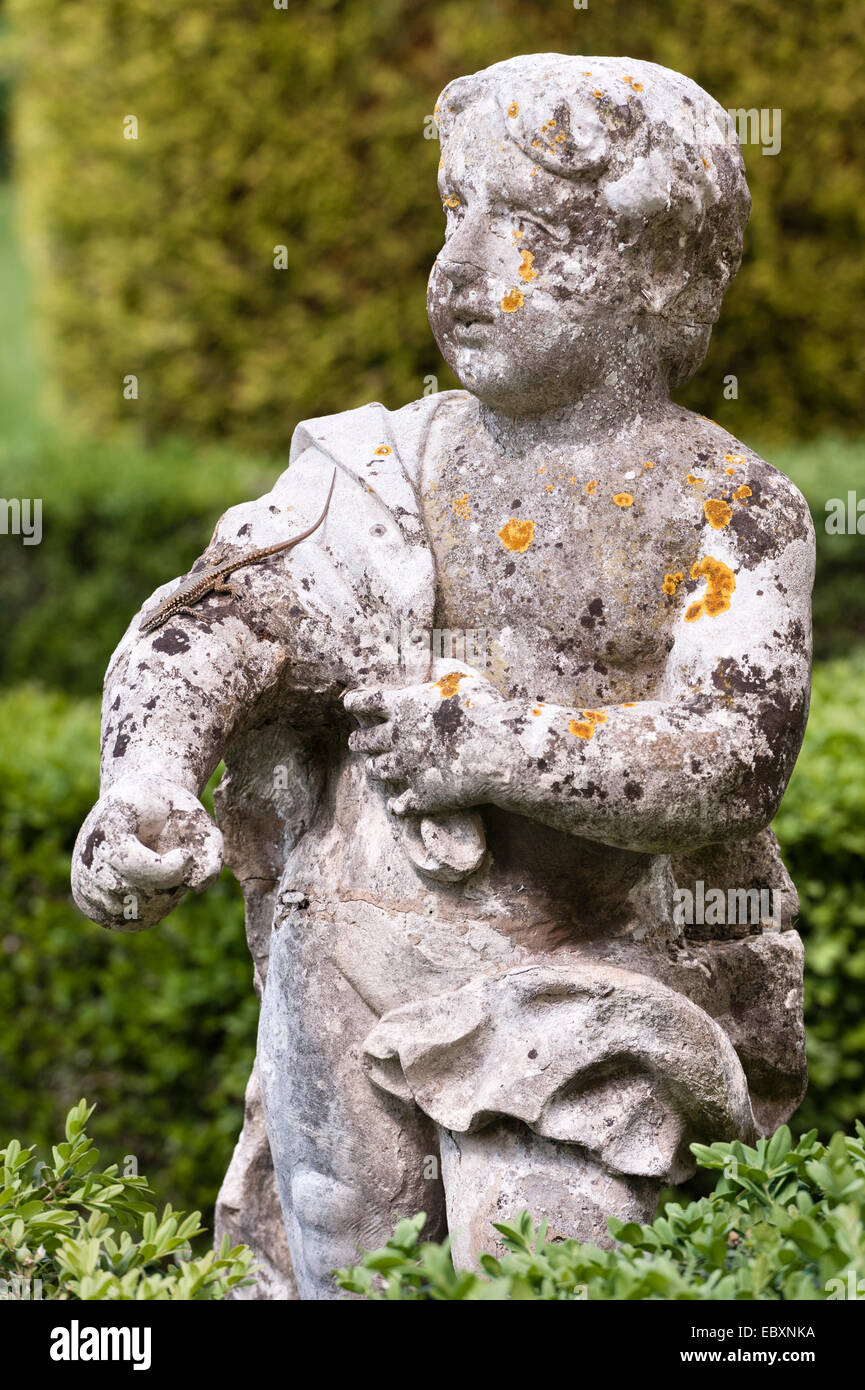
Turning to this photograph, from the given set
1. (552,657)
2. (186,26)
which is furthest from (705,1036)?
(186,26)

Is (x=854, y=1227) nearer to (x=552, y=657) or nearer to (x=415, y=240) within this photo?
(x=552, y=657)

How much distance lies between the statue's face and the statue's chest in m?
0.16

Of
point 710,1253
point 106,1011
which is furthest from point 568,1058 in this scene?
point 106,1011

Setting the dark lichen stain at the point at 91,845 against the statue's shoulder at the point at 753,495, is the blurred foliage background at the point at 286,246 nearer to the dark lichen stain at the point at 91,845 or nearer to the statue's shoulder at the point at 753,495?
the statue's shoulder at the point at 753,495

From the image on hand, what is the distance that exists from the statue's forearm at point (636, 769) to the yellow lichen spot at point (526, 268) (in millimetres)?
624

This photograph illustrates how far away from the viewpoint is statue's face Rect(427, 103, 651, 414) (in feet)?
8.03

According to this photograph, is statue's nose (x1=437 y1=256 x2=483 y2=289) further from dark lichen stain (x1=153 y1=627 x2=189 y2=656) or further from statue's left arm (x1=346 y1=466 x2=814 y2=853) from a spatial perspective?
dark lichen stain (x1=153 y1=627 x2=189 y2=656)

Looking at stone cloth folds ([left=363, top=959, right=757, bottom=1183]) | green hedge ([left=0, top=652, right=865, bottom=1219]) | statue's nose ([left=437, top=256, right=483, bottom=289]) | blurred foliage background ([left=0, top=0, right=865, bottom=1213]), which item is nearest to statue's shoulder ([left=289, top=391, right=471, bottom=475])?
statue's nose ([left=437, top=256, right=483, bottom=289])

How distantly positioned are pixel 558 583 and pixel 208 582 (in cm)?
52

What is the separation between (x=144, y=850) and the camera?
225 centimetres

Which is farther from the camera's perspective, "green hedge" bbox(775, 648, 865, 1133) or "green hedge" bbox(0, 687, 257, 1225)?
"green hedge" bbox(0, 687, 257, 1225)

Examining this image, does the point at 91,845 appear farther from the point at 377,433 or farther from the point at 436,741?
the point at 377,433

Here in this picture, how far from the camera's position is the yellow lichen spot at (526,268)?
2465 millimetres

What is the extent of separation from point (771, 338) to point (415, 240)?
170 cm
